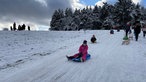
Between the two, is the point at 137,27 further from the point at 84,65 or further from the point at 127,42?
the point at 84,65

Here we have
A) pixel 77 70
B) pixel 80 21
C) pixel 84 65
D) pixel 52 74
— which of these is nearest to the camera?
pixel 52 74

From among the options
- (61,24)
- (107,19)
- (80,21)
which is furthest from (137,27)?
(61,24)

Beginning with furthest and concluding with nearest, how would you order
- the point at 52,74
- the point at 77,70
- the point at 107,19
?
the point at 107,19, the point at 77,70, the point at 52,74

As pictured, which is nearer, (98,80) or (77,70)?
(98,80)

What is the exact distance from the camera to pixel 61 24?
282ft

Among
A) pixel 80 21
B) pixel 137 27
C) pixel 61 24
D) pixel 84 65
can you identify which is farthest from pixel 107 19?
pixel 84 65

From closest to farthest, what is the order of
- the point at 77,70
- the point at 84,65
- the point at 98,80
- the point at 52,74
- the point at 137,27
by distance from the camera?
1. the point at 98,80
2. the point at 52,74
3. the point at 77,70
4. the point at 84,65
5. the point at 137,27

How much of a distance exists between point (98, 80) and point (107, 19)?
64454 mm

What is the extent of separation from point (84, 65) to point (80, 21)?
72.0m

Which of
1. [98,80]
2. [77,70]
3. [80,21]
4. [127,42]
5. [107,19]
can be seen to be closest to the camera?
[98,80]

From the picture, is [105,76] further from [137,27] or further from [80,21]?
[80,21]

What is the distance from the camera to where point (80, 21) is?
81312 millimetres

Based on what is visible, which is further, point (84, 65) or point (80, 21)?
point (80, 21)

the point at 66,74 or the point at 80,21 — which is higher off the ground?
the point at 80,21
